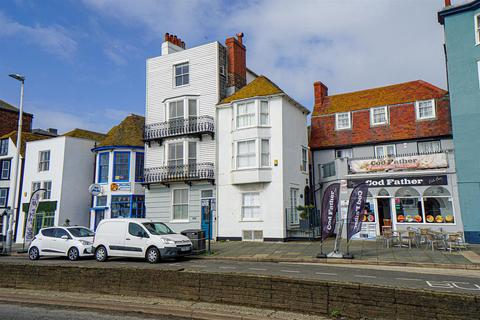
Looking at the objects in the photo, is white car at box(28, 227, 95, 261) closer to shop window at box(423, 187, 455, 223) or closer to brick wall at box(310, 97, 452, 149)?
brick wall at box(310, 97, 452, 149)

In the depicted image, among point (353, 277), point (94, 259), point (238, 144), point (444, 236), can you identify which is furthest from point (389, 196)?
point (94, 259)

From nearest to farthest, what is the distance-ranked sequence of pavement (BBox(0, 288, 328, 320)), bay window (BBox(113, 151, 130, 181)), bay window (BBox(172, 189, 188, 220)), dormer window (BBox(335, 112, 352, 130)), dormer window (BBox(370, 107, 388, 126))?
pavement (BBox(0, 288, 328, 320)) → bay window (BBox(172, 189, 188, 220)) → dormer window (BBox(370, 107, 388, 126)) → dormer window (BBox(335, 112, 352, 130)) → bay window (BBox(113, 151, 130, 181))

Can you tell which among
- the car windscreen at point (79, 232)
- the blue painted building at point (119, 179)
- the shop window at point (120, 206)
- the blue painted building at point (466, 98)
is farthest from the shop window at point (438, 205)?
the shop window at point (120, 206)

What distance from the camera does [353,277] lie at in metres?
11.1

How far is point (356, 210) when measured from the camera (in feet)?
50.1

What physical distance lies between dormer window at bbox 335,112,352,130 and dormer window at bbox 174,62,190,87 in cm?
1074

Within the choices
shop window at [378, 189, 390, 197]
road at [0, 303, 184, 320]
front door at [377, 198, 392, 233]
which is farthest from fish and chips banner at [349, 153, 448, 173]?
road at [0, 303, 184, 320]

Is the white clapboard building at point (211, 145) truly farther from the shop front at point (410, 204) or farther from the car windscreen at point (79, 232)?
the car windscreen at point (79, 232)

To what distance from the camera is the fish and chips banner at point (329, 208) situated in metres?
15.2

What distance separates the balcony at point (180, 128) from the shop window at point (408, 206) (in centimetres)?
1176

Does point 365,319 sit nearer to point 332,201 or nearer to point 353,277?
point 353,277

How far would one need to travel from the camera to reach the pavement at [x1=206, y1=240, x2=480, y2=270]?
1409 cm

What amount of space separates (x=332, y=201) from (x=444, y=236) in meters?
6.08

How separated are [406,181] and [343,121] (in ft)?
22.6
